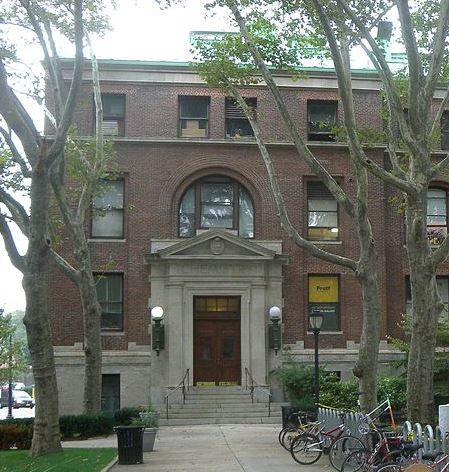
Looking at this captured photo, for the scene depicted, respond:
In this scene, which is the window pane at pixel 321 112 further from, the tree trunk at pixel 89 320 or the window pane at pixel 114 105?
the tree trunk at pixel 89 320

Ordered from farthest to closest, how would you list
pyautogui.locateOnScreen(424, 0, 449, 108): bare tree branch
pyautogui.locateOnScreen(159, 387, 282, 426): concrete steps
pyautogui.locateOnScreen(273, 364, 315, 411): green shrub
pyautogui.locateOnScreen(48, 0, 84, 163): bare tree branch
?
1. pyautogui.locateOnScreen(273, 364, 315, 411): green shrub
2. pyautogui.locateOnScreen(159, 387, 282, 426): concrete steps
3. pyautogui.locateOnScreen(48, 0, 84, 163): bare tree branch
4. pyautogui.locateOnScreen(424, 0, 449, 108): bare tree branch

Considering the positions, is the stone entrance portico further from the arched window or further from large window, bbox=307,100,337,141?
large window, bbox=307,100,337,141

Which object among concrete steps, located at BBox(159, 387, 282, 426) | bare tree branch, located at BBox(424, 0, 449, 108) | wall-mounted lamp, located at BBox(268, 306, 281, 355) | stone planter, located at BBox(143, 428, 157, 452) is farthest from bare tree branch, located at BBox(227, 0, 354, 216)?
wall-mounted lamp, located at BBox(268, 306, 281, 355)

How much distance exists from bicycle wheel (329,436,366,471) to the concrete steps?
12.3 metres

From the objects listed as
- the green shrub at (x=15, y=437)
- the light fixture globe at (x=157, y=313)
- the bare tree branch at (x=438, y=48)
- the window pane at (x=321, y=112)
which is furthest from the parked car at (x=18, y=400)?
the bare tree branch at (x=438, y=48)

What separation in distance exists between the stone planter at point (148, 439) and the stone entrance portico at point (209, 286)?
1163 centimetres

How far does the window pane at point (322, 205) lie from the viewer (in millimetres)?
33312

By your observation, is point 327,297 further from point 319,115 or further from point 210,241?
point 319,115

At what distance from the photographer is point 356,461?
46.8 feet

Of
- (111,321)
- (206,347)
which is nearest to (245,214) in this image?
(206,347)

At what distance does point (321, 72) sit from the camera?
33438 mm

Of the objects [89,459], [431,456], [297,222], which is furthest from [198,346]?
[431,456]

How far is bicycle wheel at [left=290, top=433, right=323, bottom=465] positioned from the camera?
16.5 meters

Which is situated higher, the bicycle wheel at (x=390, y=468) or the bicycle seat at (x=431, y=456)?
the bicycle seat at (x=431, y=456)
